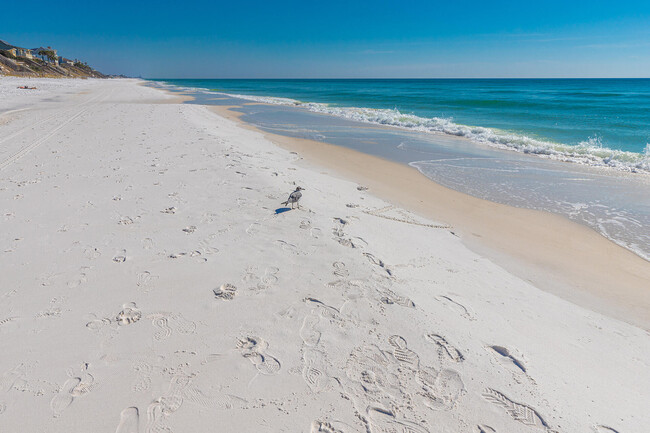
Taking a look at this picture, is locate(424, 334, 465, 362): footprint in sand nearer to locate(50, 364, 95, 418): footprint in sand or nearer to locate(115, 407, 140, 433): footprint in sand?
locate(115, 407, 140, 433): footprint in sand

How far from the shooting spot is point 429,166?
11.2 meters

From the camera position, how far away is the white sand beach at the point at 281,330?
7.72ft

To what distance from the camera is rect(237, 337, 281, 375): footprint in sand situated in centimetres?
266

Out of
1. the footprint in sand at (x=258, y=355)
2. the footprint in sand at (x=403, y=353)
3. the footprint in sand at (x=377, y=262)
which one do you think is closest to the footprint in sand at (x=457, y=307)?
the footprint in sand at (x=377, y=262)

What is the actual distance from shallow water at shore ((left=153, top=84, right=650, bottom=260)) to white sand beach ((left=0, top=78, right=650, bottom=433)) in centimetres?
204

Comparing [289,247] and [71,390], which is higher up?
[289,247]

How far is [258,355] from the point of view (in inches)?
109

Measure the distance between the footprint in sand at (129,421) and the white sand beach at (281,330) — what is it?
0.01 m

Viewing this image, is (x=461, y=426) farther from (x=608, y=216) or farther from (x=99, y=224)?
(x=608, y=216)

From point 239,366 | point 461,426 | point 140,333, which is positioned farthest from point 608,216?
point 140,333

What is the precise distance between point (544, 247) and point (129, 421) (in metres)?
6.18

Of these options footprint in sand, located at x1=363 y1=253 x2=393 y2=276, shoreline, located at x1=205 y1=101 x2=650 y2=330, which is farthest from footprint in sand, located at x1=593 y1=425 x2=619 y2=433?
footprint in sand, located at x1=363 y1=253 x2=393 y2=276

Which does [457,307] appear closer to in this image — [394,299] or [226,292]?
[394,299]

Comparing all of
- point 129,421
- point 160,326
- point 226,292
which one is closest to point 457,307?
point 226,292
